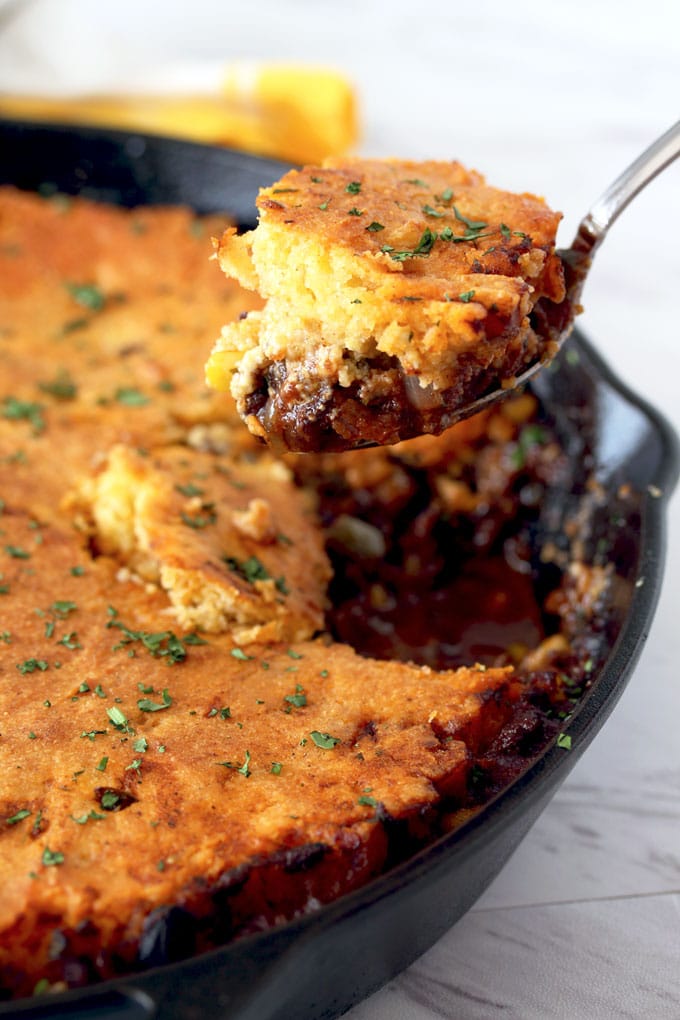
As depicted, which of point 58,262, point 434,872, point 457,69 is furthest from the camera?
point 457,69

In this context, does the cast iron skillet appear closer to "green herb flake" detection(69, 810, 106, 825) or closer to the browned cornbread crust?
the browned cornbread crust

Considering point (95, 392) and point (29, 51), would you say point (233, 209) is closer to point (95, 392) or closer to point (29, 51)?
point (95, 392)

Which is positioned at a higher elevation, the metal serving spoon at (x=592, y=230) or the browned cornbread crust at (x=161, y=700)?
the metal serving spoon at (x=592, y=230)

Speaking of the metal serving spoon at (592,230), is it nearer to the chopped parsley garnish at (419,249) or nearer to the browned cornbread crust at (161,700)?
the chopped parsley garnish at (419,249)

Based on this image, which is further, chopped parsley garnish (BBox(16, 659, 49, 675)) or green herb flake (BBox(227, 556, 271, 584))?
green herb flake (BBox(227, 556, 271, 584))

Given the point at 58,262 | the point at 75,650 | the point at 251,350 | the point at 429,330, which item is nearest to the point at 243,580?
the point at 75,650

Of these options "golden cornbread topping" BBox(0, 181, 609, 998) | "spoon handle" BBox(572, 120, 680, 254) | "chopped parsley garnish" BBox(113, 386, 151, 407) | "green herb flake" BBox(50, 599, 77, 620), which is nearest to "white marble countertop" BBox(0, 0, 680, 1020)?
"golden cornbread topping" BBox(0, 181, 609, 998)

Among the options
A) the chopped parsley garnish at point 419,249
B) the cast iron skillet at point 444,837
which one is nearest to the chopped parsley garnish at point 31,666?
the cast iron skillet at point 444,837
